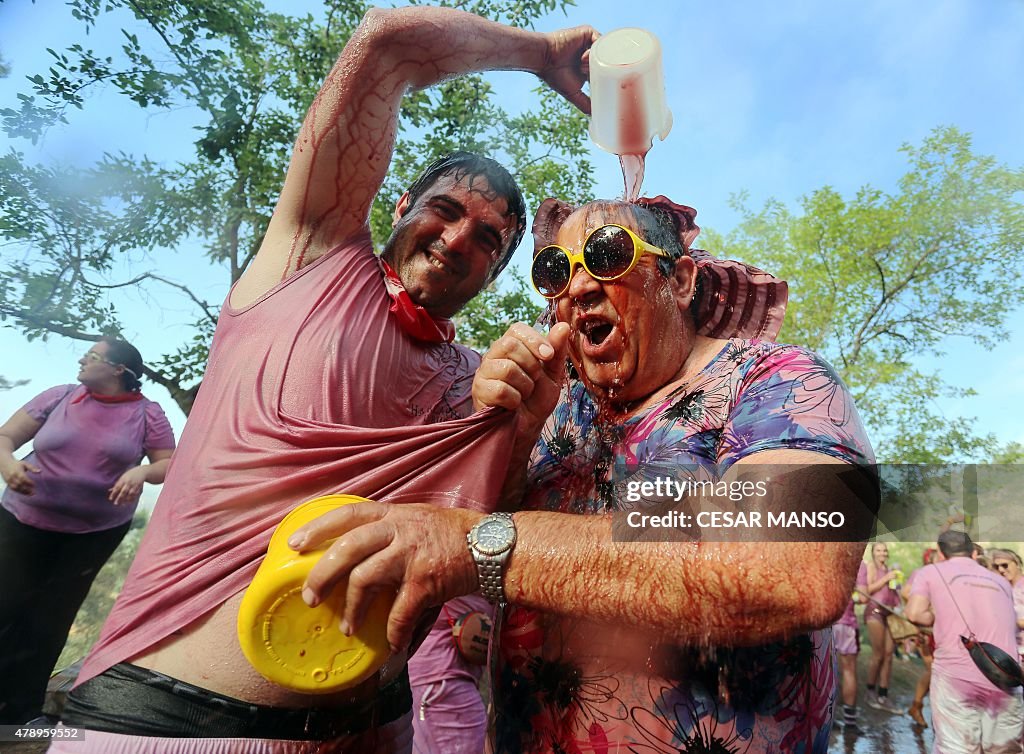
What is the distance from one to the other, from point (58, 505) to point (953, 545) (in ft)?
20.6

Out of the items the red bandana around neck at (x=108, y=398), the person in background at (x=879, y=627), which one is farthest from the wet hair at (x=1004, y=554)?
the red bandana around neck at (x=108, y=398)

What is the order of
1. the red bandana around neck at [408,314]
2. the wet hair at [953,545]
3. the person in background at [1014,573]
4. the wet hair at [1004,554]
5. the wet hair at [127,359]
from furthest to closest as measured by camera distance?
the wet hair at [127,359] < the wet hair at [1004,554] < the person in background at [1014,573] < the wet hair at [953,545] < the red bandana around neck at [408,314]

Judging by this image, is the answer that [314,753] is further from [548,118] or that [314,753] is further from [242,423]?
[548,118]

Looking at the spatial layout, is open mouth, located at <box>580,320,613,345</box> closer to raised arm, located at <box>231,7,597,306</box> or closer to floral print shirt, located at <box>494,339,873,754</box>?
floral print shirt, located at <box>494,339,873,754</box>

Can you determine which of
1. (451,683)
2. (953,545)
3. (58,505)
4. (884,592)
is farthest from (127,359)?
(884,592)

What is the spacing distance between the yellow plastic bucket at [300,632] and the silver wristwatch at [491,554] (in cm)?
20

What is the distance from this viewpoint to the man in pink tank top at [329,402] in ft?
4.47

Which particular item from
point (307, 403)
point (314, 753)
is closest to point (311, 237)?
point (307, 403)

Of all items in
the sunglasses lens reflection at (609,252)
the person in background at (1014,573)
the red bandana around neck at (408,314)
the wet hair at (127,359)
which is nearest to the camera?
the red bandana around neck at (408,314)

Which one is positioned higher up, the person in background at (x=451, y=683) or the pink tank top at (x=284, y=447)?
the pink tank top at (x=284, y=447)

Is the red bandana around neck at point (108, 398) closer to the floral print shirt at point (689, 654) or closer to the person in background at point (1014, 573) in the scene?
the floral print shirt at point (689, 654)

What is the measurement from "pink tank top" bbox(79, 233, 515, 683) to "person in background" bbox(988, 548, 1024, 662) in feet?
13.6

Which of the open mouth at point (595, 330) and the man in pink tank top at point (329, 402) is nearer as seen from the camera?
the man in pink tank top at point (329, 402)

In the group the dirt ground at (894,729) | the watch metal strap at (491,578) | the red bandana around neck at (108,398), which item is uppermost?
the red bandana around neck at (108,398)
